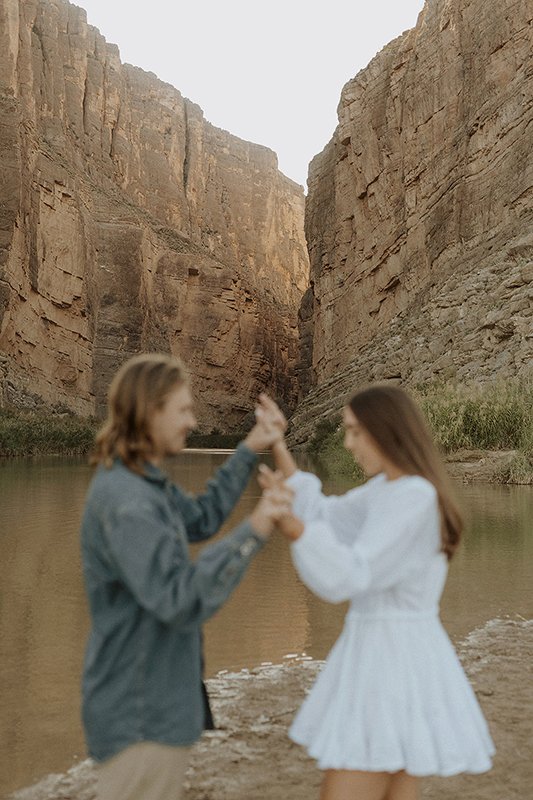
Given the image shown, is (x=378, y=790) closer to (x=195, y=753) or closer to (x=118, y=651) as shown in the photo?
(x=118, y=651)

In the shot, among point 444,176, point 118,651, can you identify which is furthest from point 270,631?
point 444,176

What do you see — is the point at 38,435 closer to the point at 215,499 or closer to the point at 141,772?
the point at 215,499

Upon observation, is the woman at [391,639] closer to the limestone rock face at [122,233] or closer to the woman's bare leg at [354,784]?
the woman's bare leg at [354,784]

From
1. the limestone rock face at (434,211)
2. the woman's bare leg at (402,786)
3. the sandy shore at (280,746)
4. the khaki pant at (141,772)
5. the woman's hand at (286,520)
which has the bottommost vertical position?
the sandy shore at (280,746)

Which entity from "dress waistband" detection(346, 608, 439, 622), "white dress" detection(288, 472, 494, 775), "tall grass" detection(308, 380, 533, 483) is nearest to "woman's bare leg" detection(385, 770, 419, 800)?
"white dress" detection(288, 472, 494, 775)

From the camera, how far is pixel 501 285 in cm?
2808

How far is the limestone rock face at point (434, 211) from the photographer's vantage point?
29734mm

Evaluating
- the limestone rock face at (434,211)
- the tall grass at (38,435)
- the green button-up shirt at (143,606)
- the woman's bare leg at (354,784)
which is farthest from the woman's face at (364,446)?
the tall grass at (38,435)

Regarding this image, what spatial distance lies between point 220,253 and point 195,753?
95709 mm

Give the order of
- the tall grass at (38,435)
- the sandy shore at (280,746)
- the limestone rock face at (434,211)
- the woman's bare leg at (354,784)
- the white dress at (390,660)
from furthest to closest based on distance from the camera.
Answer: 1. the tall grass at (38,435)
2. the limestone rock face at (434,211)
3. the sandy shore at (280,746)
4. the woman's bare leg at (354,784)
5. the white dress at (390,660)

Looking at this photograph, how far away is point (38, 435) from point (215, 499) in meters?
38.2

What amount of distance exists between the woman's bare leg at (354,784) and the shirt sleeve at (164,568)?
604 millimetres

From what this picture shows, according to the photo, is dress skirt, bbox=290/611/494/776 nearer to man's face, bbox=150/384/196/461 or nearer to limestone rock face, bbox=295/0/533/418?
man's face, bbox=150/384/196/461

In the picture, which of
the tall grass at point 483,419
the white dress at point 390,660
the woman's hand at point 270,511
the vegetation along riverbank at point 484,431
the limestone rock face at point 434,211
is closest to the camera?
the woman's hand at point 270,511
